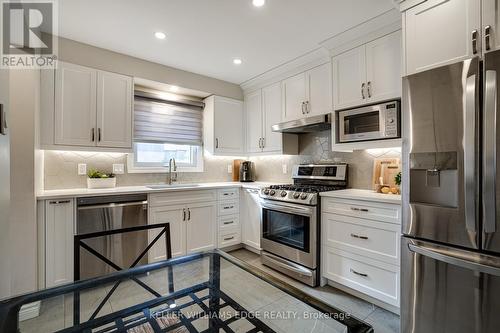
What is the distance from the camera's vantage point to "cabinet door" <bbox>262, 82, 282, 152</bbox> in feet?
11.0

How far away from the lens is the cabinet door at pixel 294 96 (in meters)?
3.01

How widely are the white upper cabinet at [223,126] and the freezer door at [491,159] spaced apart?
293 cm

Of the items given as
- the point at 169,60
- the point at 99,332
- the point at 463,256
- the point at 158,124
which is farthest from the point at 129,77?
the point at 463,256

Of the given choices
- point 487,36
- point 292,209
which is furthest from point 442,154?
point 292,209

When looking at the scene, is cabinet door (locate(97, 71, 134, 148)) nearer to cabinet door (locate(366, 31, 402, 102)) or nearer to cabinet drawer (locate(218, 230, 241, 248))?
cabinet drawer (locate(218, 230, 241, 248))

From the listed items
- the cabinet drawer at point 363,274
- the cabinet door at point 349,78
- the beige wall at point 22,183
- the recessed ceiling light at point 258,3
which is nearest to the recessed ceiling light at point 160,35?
the recessed ceiling light at point 258,3

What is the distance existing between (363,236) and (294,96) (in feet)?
6.15

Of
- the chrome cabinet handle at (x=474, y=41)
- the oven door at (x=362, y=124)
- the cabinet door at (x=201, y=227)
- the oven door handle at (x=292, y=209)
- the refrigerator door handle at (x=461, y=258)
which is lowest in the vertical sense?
the cabinet door at (x=201, y=227)

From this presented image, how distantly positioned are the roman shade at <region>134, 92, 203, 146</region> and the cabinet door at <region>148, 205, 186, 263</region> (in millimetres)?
1089

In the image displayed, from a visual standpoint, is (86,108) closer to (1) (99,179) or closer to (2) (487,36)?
(1) (99,179)

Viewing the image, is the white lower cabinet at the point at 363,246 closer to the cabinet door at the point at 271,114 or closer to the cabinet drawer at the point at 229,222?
the cabinet door at the point at 271,114

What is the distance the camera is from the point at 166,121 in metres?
3.47

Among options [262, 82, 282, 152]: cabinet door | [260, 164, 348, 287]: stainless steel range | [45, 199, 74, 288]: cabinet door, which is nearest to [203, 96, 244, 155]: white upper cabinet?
[262, 82, 282, 152]: cabinet door

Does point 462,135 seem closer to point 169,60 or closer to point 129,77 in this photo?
point 169,60
